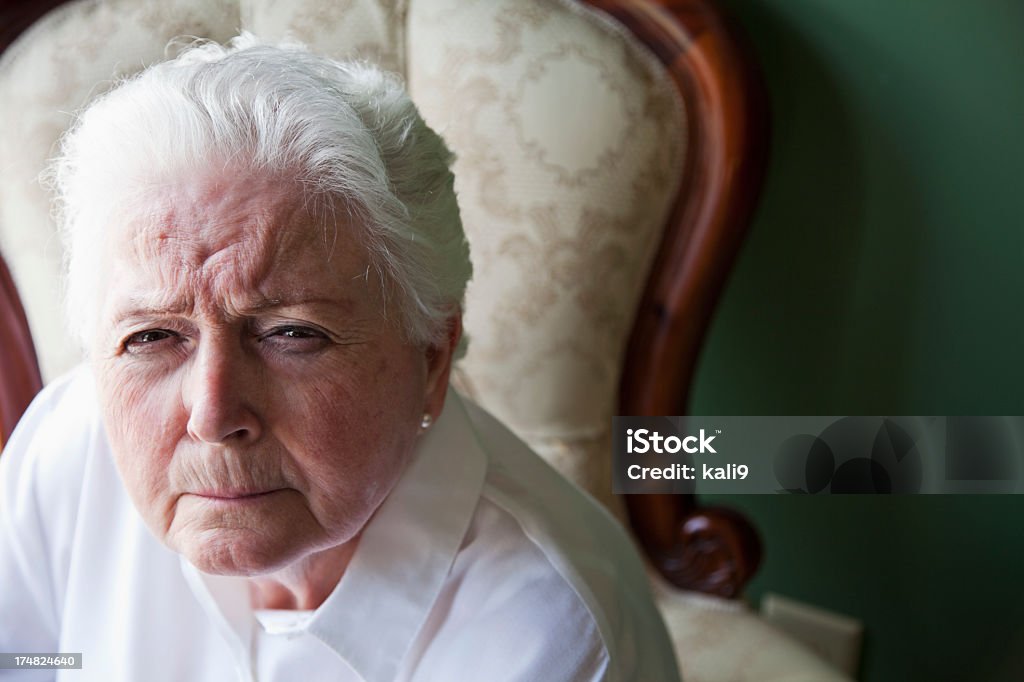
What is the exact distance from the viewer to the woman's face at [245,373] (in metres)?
0.69

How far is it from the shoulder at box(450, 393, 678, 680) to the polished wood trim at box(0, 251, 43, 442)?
56cm

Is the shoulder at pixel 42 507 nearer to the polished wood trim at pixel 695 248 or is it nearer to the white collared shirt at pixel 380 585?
the white collared shirt at pixel 380 585

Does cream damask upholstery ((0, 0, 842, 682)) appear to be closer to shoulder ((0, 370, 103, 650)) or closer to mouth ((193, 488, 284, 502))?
shoulder ((0, 370, 103, 650))

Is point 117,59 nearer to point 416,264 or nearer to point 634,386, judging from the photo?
point 416,264

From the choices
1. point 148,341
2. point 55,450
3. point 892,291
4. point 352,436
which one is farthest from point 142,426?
point 892,291

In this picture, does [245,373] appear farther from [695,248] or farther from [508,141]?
[695,248]

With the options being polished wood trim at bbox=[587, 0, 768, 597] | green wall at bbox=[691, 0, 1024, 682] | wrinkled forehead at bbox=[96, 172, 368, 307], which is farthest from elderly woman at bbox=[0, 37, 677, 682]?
green wall at bbox=[691, 0, 1024, 682]

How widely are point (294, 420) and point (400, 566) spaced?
195 mm

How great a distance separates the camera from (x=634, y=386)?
4.11 feet

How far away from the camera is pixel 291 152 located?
0.71 meters

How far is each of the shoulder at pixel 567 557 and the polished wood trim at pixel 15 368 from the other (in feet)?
1.83

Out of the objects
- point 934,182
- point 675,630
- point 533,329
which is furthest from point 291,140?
point 934,182

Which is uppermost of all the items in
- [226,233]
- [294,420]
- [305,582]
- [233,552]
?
[226,233]

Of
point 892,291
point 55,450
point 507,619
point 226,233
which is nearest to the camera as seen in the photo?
point 226,233
